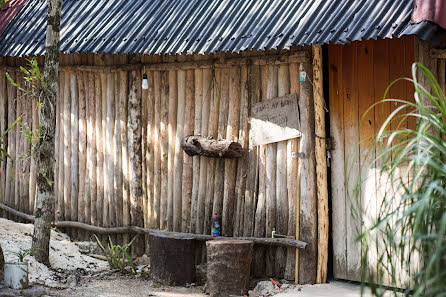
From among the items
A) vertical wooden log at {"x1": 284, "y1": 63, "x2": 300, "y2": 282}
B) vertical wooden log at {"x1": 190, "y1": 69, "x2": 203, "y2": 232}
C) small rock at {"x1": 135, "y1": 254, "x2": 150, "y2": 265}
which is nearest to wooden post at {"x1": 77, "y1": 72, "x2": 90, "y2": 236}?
small rock at {"x1": 135, "y1": 254, "x2": 150, "y2": 265}

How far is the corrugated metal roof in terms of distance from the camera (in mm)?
6520

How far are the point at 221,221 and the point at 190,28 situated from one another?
93.4 inches

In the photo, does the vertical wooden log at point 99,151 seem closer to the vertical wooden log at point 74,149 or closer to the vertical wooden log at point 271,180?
A: the vertical wooden log at point 74,149

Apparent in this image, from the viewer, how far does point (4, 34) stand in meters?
10.3

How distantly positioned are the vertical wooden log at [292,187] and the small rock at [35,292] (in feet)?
8.70

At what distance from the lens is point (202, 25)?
8.12 metres

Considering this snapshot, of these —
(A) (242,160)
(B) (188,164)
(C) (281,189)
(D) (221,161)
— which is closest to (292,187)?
(C) (281,189)

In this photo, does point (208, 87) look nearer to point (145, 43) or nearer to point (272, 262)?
point (145, 43)

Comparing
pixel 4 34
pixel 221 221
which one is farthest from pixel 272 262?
pixel 4 34

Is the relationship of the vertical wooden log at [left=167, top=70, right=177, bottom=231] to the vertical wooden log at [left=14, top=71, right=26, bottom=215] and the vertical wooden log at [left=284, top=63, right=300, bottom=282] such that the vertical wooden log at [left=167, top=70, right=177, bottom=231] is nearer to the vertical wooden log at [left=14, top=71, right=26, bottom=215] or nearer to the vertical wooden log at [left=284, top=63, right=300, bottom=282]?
the vertical wooden log at [left=284, top=63, right=300, bottom=282]

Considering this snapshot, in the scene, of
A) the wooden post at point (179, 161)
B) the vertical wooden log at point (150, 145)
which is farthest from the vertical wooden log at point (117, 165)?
the wooden post at point (179, 161)

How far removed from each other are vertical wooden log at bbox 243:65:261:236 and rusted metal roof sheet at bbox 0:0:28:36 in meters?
4.55

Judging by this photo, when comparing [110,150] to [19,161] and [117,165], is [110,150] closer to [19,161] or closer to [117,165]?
[117,165]

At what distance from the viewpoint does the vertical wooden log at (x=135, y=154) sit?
9.12m
